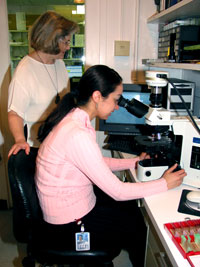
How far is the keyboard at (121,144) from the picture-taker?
169cm

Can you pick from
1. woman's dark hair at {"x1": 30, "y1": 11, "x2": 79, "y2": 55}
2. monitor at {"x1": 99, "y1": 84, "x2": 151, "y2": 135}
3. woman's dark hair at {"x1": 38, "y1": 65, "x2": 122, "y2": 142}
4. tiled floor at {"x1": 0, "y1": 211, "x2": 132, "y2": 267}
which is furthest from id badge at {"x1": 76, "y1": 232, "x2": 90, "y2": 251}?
woman's dark hair at {"x1": 30, "y1": 11, "x2": 79, "y2": 55}

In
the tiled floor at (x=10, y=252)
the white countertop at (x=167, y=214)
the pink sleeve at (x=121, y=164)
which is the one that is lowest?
the tiled floor at (x=10, y=252)

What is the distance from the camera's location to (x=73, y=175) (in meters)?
1.11

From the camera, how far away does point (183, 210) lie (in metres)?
1.01

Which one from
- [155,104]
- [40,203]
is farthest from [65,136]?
[155,104]

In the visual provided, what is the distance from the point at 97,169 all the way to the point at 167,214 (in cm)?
33

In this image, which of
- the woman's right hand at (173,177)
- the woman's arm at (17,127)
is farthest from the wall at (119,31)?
the woman's right hand at (173,177)

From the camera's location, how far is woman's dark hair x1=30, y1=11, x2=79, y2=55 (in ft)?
5.24

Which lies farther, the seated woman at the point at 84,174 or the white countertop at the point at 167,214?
the seated woman at the point at 84,174

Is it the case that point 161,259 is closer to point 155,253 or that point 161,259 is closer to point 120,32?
point 155,253

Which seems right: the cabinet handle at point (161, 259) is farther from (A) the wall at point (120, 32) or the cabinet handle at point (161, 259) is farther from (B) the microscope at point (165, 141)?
(A) the wall at point (120, 32)

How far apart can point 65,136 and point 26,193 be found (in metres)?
0.31

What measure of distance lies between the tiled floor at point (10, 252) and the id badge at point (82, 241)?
2.80ft

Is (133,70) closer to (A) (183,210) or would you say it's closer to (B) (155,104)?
(B) (155,104)
